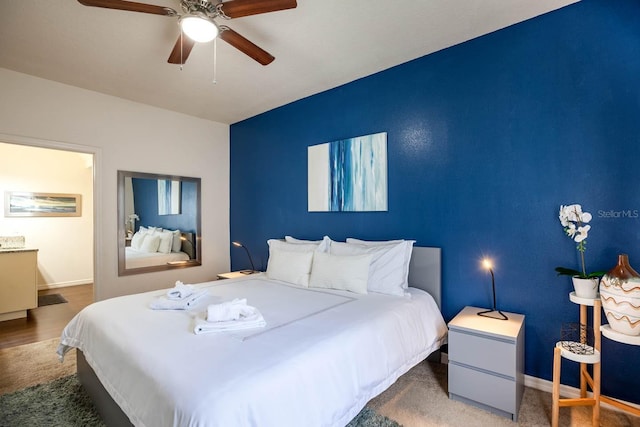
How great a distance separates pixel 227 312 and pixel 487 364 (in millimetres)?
1703

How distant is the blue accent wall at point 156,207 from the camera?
13.1 ft

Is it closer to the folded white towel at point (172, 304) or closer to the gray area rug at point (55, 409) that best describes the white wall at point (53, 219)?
the gray area rug at point (55, 409)

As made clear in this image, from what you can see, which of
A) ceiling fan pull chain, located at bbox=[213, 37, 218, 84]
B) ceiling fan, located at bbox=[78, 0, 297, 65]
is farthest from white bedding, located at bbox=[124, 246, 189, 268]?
ceiling fan, located at bbox=[78, 0, 297, 65]

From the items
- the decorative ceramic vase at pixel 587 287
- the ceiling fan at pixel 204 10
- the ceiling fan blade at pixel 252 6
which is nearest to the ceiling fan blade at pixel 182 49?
the ceiling fan at pixel 204 10

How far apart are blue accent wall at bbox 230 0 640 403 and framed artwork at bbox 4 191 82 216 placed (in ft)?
18.6

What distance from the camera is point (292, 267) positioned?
301cm

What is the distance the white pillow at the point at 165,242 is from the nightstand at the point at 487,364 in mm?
3853

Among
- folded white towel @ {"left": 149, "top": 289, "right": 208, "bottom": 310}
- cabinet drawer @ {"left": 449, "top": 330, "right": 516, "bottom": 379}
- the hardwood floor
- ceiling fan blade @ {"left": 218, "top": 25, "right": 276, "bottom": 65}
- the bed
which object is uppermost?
ceiling fan blade @ {"left": 218, "top": 25, "right": 276, "bottom": 65}

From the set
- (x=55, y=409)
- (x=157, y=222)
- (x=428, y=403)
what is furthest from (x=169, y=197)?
(x=428, y=403)

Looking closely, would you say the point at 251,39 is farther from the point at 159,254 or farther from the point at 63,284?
the point at 63,284

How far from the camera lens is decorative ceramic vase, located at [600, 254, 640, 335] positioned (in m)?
1.62

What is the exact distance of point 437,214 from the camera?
9.00 ft

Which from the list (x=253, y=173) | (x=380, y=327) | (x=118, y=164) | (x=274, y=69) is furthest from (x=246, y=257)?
(x=380, y=327)

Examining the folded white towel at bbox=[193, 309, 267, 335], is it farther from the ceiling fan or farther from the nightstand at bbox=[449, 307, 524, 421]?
the ceiling fan
